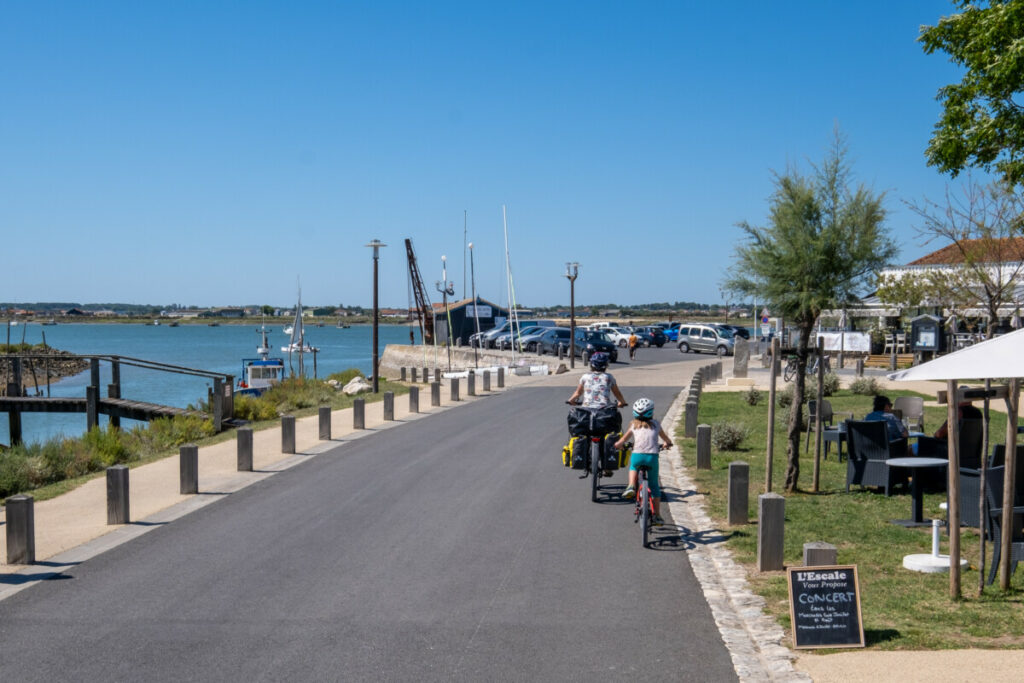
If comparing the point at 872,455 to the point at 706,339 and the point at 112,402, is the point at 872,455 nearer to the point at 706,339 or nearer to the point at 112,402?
the point at 112,402

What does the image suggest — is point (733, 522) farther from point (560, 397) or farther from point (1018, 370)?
point (560, 397)

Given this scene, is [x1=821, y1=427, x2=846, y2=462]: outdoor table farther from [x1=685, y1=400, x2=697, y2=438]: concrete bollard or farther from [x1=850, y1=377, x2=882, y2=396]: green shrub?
[x1=850, y1=377, x2=882, y2=396]: green shrub

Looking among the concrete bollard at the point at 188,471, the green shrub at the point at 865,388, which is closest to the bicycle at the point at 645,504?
the concrete bollard at the point at 188,471

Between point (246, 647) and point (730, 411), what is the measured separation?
18.2m

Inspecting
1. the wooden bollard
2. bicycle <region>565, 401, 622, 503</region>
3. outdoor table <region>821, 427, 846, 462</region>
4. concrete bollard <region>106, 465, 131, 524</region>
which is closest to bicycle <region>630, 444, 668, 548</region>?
bicycle <region>565, 401, 622, 503</region>

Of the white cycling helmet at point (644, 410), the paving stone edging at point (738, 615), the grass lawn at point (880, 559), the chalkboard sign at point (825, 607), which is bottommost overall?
the paving stone edging at point (738, 615)

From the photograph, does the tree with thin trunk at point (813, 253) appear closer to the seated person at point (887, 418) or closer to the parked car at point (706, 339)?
the seated person at point (887, 418)

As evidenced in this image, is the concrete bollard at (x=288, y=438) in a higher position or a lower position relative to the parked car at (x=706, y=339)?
lower

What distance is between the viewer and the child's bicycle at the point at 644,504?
9383mm

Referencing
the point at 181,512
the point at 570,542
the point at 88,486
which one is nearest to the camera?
the point at 570,542

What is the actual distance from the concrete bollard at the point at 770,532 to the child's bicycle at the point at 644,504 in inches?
51.8

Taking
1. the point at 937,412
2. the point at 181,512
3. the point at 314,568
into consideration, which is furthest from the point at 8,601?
the point at 937,412

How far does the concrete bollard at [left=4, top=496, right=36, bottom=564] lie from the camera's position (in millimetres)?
9047

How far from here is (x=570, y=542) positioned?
955 cm
